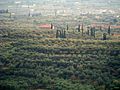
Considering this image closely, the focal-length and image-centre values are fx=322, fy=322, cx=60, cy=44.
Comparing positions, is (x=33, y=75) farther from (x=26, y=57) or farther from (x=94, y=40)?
(x=94, y=40)

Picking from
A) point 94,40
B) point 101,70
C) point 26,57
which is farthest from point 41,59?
point 94,40

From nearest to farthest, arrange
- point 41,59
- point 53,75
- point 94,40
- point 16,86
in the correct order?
point 16,86 < point 53,75 < point 41,59 < point 94,40

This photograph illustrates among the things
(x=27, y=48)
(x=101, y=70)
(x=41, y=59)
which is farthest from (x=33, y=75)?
(x=27, y=48)

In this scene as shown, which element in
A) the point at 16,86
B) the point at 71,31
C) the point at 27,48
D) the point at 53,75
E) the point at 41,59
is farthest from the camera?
the point at 71,31

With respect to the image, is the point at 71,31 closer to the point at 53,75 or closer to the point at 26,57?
the point at 26,57

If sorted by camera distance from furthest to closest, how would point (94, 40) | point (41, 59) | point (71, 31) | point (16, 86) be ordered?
point (71, 31), point (94, 40), point (41, 59), point (16, 86)

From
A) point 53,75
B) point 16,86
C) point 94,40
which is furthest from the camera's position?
point 94,40

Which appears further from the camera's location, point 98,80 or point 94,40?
point 94,40
